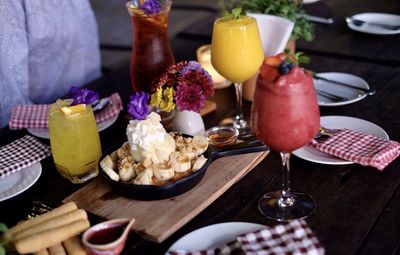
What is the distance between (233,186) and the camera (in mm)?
1031

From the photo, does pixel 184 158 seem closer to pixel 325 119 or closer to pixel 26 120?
pixel 325 119

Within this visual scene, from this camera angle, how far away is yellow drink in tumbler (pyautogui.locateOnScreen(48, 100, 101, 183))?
1.04m

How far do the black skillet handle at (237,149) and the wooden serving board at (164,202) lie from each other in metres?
0.02

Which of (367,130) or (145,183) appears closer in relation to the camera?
(145,183)

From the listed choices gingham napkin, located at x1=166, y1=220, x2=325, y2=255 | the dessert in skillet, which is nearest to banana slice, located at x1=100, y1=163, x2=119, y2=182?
the dessert in skillet

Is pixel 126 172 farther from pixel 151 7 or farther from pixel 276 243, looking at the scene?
pixel 151 7

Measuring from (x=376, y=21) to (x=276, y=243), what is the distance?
128 centimetres

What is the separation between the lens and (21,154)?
44.9 inches

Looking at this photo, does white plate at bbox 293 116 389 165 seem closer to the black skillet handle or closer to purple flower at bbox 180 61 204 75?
the black skillet handle

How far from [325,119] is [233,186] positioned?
0.33m

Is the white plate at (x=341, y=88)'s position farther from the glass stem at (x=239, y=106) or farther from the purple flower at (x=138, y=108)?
the purple flower at (x=138, y=108)

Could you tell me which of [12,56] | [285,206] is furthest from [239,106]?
[12,56]

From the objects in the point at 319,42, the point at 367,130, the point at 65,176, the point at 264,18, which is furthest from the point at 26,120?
the point at 319,42

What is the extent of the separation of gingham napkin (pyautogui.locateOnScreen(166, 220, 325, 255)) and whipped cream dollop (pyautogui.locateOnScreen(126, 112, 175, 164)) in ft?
0.72
